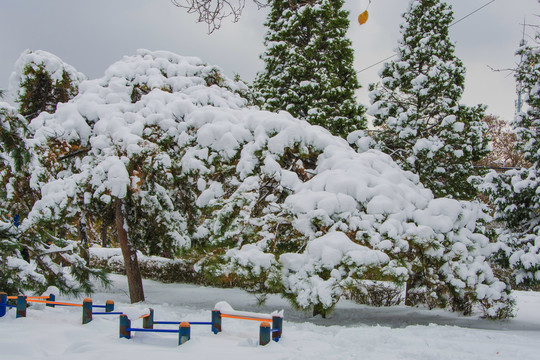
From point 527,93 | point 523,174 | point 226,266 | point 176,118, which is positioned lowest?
point 226,266

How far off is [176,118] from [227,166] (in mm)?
1779

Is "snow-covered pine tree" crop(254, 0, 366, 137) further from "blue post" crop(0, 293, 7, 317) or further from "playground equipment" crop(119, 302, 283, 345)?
"blue post" crop(0, 293, 7, 317)

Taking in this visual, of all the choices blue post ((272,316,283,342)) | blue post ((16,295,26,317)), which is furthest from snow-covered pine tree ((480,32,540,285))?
blue post ((16,295,26,317))

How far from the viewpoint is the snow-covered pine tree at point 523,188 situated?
8.19 metres

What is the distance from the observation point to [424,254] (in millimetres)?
6820

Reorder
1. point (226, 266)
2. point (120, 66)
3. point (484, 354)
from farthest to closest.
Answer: point (120, 66) < point (226, 266) < point (484, 354)

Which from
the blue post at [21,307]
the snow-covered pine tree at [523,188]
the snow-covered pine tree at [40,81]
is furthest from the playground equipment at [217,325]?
the snow-covered pine tree at [40,81]

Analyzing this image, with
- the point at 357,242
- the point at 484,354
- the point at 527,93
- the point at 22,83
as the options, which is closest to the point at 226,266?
the point at 357,242

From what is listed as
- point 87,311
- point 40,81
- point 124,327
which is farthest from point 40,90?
point 124,327

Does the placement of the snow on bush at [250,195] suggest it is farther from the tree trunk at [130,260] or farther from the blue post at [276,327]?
the blue post at [276,327]

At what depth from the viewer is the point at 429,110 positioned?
11.9 m

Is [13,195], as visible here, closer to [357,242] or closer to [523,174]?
[357,242]

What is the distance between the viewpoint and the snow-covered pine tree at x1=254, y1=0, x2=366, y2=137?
16.3 m

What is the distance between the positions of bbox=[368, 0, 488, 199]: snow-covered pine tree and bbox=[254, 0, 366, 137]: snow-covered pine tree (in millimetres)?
3866
